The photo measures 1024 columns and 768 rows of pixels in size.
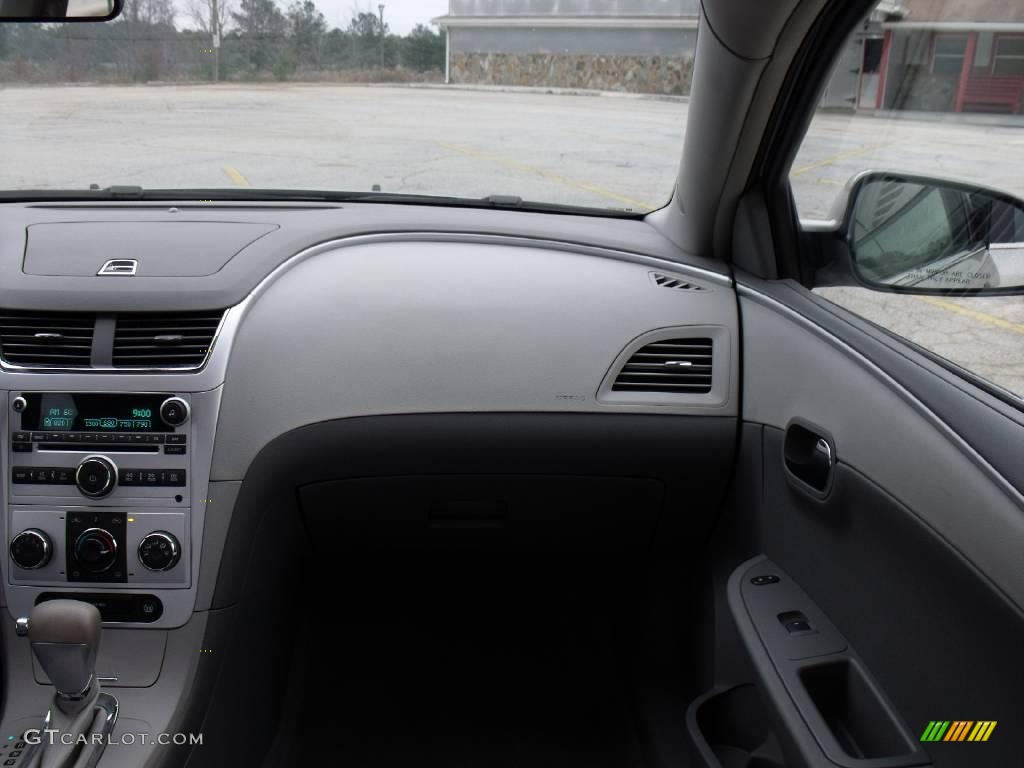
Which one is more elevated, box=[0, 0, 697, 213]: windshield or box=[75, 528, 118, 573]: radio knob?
box=[0, 0, 697, 213]: windshield

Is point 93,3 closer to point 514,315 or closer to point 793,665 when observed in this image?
point 514,315

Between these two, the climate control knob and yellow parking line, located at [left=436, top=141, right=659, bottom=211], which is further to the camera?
yellow parking line, located at [left=436, top=141, right=659, bottom=211]

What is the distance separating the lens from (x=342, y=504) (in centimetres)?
279

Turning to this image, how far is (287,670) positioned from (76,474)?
3.39 ft

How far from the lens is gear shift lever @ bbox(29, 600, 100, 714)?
216 centimetres

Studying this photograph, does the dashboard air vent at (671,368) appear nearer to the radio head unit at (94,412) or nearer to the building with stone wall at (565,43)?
the building with stone wall at (565,43)

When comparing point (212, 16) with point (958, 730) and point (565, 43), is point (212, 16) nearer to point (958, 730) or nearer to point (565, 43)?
point (565, 43)

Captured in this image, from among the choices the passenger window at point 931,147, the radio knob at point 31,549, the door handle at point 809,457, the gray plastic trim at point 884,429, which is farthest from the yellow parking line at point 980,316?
the radio knob at point 31,549

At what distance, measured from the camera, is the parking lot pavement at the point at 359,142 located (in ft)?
10.4

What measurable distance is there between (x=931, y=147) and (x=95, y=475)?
2284mm

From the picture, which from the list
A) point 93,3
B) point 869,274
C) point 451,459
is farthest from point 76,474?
point 869,274

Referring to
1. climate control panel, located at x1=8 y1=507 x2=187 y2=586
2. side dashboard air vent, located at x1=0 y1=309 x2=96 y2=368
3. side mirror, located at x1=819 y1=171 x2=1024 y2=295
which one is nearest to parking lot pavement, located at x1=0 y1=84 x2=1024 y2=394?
side mirror, located at x1=819 y1=171 x2=1024 y2=295

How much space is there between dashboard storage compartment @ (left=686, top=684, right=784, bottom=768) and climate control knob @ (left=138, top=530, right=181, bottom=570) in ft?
4.93

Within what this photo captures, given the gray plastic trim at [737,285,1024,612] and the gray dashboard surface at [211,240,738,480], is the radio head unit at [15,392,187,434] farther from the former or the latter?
the gray plastic trim at [737,285,1024,612]
